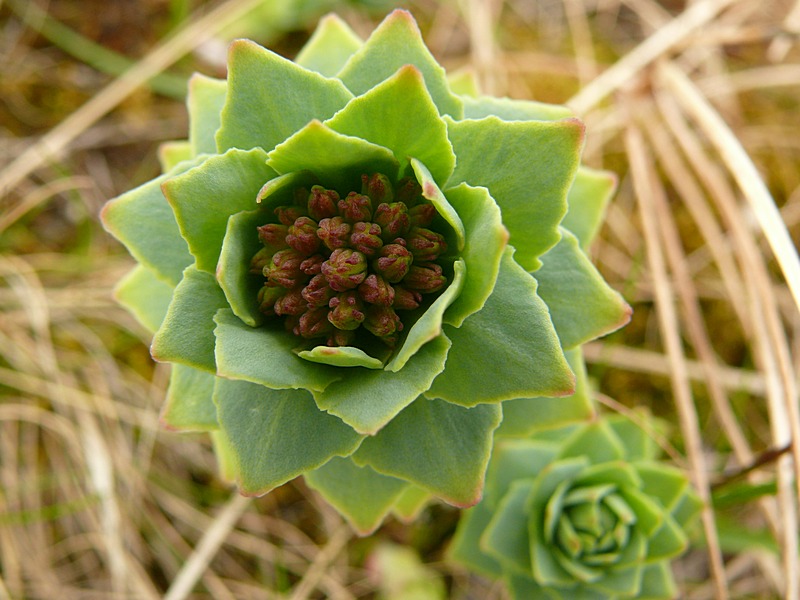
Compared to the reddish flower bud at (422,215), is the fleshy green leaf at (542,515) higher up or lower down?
lower down

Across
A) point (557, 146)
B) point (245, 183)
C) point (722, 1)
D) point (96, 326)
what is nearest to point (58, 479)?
point (96, 326)

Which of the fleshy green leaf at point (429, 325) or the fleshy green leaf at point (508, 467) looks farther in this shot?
the fleshy green leaf at point (508, 467)

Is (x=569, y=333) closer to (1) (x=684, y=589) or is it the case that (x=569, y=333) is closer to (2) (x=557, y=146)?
(2) (x=557, y=146)

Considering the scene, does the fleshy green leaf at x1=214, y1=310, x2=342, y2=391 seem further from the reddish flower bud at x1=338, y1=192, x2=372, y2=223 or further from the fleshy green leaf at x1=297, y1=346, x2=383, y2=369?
the reddish flower bud at x1=338, y1=192, x2=372, y2=223

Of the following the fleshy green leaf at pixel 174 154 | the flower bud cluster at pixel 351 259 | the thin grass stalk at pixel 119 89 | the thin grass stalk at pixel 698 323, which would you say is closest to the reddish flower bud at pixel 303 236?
the flower bud cluster at pixel 351 259

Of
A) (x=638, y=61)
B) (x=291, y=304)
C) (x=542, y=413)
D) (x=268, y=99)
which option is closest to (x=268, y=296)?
(x=291, y=304)

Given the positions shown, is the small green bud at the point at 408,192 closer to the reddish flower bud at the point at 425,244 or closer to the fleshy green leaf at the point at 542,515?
the reddish flower bud at the point at 425,244
